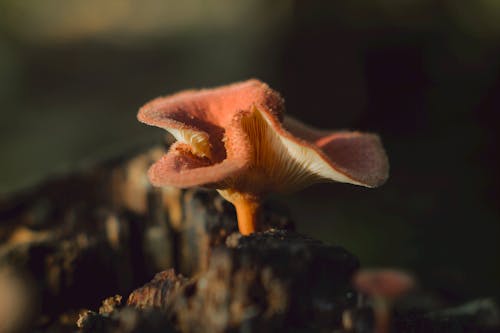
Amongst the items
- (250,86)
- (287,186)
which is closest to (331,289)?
(287,186)

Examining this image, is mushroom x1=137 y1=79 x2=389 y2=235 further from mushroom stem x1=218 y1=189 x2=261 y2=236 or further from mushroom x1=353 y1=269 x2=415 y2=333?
mushroom x1=353 y1=269 x2=415 y2=333

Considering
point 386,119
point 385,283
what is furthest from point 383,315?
point 386,119

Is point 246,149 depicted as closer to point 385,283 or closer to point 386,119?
point 385,283

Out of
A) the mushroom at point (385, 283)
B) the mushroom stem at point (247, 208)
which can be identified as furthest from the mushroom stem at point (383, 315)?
the mushroom stem at point (247, 208)

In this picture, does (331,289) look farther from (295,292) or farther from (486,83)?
(486,83)

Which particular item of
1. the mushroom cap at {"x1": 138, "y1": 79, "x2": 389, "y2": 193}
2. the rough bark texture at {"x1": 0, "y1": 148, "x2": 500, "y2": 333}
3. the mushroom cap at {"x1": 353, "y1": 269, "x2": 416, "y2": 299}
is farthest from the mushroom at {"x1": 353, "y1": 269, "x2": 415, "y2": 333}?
the mushroom cap at {"x1": 138, "y1": 79, "x2": 389, "y2": 193}
